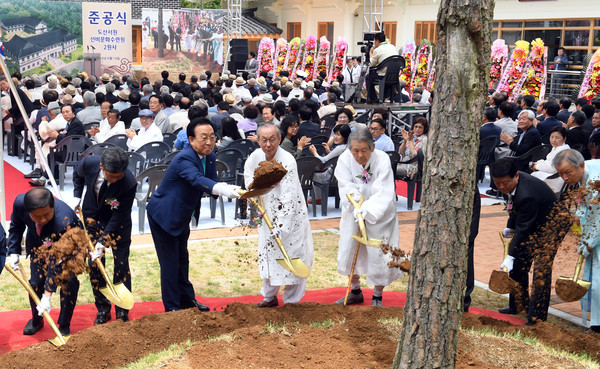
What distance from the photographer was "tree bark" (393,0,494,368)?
3785mm

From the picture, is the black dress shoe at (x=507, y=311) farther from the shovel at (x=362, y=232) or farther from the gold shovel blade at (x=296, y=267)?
the gold shovel blade at (x=296, y=267)

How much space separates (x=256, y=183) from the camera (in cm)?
566

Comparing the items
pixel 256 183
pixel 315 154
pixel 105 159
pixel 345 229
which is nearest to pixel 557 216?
→ pixel 345 229

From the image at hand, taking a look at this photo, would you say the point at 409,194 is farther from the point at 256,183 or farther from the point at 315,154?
the point at 256,183

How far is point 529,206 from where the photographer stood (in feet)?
19.1

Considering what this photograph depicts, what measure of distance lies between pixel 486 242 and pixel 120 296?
16.5 ft

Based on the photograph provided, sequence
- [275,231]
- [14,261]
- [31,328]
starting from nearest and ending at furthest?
[14,261]
[31,328]
[275,231]

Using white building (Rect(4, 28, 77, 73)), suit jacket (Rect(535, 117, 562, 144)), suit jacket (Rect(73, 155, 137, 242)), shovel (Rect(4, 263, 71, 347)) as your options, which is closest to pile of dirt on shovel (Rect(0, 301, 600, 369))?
shovel (Rect(4, 263, 71, 347))

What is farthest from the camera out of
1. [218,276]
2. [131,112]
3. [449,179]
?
[131,112]

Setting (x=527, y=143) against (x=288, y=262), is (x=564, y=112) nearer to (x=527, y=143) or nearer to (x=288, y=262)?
(x=527, y=143)

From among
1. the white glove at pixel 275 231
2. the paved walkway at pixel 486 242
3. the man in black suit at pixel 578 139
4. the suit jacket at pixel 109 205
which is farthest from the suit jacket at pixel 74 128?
the man in black suit at pixel 578 139

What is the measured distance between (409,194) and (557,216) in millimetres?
4900

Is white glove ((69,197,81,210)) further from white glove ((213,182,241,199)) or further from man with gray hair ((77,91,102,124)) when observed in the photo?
man with gray hair ((77,91,102,124))

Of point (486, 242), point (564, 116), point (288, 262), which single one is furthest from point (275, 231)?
point (564, 116)
